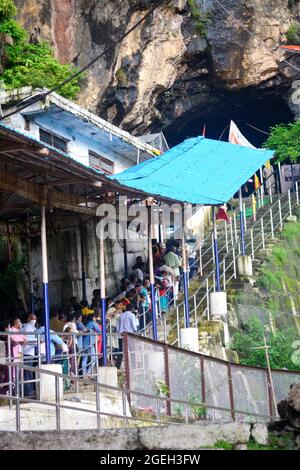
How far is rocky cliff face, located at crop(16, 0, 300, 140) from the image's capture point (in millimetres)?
27172

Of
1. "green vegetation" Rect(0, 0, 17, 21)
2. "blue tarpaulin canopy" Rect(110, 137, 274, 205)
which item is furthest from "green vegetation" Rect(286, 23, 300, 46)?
"green vegetation" Rect(0, 0, 17, 21)

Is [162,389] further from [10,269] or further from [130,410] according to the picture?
[10,269]

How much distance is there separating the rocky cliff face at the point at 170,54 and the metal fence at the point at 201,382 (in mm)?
14322

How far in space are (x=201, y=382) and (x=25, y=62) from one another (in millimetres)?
12946

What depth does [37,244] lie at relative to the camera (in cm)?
1892

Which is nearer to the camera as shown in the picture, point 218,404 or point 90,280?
point 218,404

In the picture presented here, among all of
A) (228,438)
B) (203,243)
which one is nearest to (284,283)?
(203,243)

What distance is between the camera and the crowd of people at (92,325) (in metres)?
13.1

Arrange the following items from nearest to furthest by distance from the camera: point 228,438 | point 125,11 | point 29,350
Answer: point 228,438 → point 29,350 → point 125,11

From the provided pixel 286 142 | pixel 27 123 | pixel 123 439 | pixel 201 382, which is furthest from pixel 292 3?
pixel 123 439

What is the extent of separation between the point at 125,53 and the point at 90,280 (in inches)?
448

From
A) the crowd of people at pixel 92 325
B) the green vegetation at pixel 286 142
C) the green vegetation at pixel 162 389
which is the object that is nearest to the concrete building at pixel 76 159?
the crowd of people at pixel 92 325

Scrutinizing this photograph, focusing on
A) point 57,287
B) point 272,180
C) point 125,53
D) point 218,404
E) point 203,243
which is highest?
point 125,53
